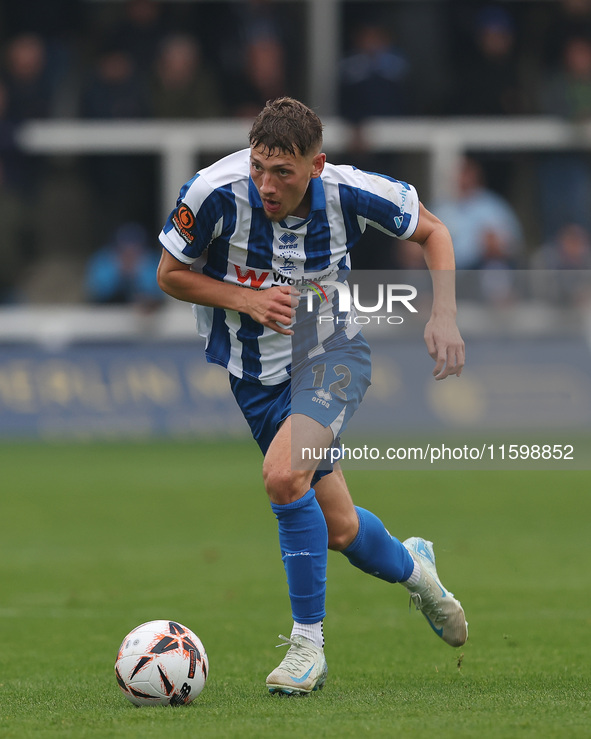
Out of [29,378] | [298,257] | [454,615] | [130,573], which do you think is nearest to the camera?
[298,257]

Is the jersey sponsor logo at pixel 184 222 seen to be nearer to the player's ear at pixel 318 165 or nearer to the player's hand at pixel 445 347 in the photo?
the player's ear at pixel 318 165

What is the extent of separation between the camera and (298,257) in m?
5.09

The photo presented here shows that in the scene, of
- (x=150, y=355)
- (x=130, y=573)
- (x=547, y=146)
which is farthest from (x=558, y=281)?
(x=130, y=573)

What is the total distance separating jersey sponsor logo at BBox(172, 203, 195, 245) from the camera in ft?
16.2

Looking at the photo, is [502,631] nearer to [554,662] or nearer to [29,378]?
[554,662]

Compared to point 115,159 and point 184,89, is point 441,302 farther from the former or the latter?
point 115,159

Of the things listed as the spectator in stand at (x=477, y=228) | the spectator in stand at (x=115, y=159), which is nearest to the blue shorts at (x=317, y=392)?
the spectator in stand at (x=477, y=228)

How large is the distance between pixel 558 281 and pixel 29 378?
5581 mm

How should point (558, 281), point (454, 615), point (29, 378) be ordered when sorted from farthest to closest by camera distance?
1. point (558, 281)
2. point (29, 378)
3. point (454, 615)

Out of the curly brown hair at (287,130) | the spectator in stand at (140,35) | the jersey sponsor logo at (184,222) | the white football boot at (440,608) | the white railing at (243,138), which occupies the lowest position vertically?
the white railing at (243,138)

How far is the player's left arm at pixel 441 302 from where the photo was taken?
193 inches

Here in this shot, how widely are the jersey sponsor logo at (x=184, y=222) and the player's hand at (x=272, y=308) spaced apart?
30cm

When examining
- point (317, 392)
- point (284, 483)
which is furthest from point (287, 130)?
point (284, 483)

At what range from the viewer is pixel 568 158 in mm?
16266
